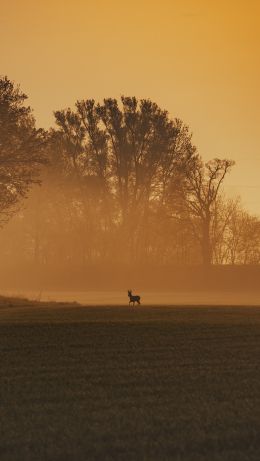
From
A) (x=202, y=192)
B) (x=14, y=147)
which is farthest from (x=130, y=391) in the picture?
(x=202, y=192)

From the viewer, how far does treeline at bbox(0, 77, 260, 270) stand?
312ft

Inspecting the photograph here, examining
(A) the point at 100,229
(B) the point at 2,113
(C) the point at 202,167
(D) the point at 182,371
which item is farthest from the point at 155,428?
(A) the point at 100,229

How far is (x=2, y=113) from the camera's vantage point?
175 ft

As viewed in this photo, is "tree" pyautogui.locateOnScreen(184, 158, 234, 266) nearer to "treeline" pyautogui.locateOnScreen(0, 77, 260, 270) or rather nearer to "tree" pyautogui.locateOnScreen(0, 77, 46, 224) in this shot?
"treeline" pyautogui.locateOnScreen(0, 77, 260, 270)

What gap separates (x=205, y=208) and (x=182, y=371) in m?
74.3

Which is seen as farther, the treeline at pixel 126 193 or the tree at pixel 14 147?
the treeline at pixel 126 193

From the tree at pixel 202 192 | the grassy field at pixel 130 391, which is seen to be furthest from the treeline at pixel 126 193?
the grassy field at pixel 130 391

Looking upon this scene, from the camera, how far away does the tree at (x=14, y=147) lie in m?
52.8

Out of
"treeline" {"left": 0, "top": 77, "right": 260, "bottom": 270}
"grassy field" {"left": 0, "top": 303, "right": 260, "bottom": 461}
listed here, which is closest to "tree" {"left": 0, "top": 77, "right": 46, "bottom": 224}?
"grassy field" {"left": 0, "top": 303, "right": 260, "bottom": 461}

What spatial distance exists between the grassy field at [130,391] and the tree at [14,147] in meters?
19.6

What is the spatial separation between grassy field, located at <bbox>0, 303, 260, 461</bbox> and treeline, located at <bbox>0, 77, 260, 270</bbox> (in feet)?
200

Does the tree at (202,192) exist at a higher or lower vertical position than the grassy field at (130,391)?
higher

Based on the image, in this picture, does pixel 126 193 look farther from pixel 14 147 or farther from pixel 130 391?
pixel 130 391

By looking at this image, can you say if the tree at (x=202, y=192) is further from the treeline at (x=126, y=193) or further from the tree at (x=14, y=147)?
the tree at (x=14, y=147)
